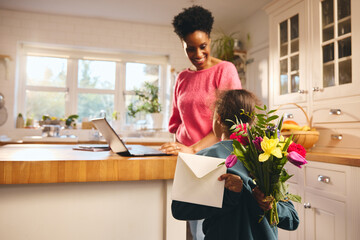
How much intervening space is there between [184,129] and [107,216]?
672 millimetres

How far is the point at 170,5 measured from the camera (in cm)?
392

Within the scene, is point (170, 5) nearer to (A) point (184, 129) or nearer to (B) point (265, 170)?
(A) point (184, 129)

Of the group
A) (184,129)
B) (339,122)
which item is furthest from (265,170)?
(339,122)

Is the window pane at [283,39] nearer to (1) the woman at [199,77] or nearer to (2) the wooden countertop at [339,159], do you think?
(2) the wooden countertop at [339,159]

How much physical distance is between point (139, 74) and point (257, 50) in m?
1.92

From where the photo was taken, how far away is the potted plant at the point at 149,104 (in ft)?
14.7

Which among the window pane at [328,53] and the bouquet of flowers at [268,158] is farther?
the window pane at [328,53]

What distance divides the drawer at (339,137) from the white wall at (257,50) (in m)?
1.44

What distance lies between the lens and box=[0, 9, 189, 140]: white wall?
4129 mm

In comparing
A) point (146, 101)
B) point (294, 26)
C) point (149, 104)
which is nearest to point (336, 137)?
point (294, 26)

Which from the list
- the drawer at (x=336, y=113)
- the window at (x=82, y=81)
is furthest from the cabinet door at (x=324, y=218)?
the window at (x=82, y=81)

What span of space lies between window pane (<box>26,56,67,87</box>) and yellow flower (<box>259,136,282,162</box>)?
4.41 meters

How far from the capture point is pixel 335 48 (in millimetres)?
2311

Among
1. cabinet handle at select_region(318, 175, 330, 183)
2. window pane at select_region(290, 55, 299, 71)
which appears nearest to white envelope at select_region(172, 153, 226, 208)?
cabinet handle at select_region(318, 175, 330, 183)
